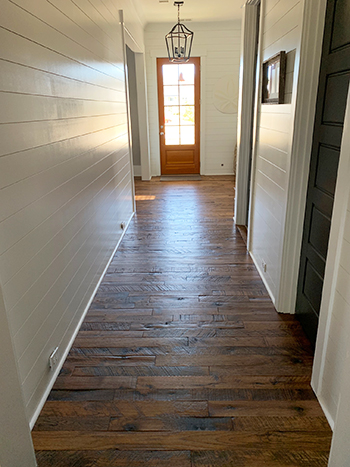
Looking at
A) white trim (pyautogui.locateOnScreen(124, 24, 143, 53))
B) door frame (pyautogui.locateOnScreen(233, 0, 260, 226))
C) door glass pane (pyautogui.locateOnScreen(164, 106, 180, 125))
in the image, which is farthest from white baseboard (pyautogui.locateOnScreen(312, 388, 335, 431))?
door glass pane (pyautogui.locateOnScreen(164, 106, 180, 125))

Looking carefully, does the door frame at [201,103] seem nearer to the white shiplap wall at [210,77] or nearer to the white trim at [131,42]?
the white shiplap wall at [210,77]

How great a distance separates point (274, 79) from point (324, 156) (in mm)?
961

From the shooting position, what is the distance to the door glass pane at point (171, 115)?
7.66m

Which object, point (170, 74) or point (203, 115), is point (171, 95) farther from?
point (203, 115)

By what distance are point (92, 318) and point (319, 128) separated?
6.65 feet

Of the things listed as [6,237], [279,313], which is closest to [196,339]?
[279,313]

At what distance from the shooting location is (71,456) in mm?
1627

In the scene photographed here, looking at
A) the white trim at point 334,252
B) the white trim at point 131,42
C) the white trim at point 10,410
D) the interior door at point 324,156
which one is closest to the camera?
the white trim at point 10,410

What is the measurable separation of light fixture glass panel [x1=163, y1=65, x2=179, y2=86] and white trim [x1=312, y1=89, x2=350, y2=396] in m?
6.58

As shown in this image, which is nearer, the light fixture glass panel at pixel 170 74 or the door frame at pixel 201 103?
the door frame at pixel 201 103

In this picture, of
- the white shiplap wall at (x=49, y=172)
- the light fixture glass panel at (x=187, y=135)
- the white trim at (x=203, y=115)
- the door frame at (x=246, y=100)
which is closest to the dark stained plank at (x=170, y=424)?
the white shiplap wall at (x=49, y=172)

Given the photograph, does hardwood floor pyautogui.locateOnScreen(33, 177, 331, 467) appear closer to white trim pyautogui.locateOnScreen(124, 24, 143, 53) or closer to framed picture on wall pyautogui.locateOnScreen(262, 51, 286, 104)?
framed picture on wall pyautogui.locateOnScreen(262, 51, 286, 104)

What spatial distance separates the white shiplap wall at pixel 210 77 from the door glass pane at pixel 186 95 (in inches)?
9.5

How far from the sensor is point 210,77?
7.40 m
